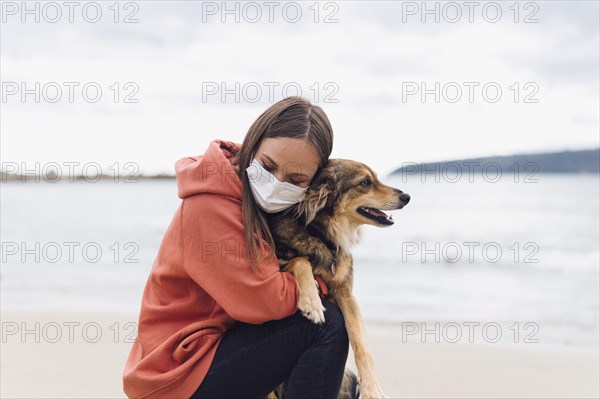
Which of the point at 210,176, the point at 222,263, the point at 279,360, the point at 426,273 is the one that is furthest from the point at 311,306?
the point at 426,273

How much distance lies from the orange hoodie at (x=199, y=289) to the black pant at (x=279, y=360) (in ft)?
0.17

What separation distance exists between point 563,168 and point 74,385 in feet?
123

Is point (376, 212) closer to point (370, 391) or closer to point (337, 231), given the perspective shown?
point (337, 231)

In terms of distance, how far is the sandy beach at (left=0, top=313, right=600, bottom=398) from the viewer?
456cm

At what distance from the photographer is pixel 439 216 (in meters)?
22.7

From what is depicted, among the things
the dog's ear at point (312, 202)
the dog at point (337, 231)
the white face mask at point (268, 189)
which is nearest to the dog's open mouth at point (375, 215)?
the dog at point (337, 231)

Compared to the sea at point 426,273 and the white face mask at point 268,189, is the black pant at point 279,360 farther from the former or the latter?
the sea at point 426,273

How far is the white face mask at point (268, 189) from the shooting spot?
255cm

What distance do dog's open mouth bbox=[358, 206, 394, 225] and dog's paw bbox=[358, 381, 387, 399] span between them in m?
0.75

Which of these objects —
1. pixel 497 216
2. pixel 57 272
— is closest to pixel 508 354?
pixel 57 272

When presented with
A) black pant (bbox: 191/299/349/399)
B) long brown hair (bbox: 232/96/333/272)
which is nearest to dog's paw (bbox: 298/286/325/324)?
black pant (bbox: 191/299/349/399)

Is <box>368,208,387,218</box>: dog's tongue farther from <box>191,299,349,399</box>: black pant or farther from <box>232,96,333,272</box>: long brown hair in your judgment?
<box>191,299,349,399</box>: black pant

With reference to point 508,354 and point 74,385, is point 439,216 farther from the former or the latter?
point 74,385

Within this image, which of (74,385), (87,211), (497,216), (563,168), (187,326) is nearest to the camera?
(187,326)
